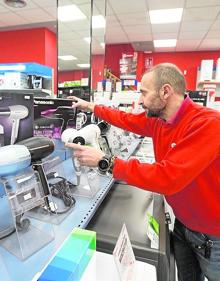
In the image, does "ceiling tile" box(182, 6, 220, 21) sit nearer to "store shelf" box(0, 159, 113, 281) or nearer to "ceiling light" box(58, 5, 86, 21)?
"ceiling light" box(58, 5, 86, 21)

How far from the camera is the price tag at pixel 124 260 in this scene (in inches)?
27.5

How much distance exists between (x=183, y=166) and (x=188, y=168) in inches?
0.8

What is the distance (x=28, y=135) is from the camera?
112 centimetres

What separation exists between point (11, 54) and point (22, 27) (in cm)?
78

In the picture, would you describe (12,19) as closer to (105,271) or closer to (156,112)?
(156,112)

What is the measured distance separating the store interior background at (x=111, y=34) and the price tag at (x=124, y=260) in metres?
3.10

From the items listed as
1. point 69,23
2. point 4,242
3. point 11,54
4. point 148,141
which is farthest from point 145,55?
point 4,242

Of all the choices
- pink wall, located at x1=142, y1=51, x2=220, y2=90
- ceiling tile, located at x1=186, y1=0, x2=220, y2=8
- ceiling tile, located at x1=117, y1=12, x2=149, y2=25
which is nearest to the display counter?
ceiling tile, located at x1=186, y1=0, x2=220, y2=8

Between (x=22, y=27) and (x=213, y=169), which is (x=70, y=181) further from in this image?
(x=22, y=27)

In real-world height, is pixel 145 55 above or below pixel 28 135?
above

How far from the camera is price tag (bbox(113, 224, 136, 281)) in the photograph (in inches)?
27.5

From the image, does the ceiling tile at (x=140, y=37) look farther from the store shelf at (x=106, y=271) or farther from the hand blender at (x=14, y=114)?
the store shelf at (x=106, y=271)

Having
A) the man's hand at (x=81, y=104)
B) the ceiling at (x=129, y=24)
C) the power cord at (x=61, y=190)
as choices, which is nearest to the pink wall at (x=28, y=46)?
the ceiling at (x=129, y=24)

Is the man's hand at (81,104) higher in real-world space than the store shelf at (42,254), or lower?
higher
